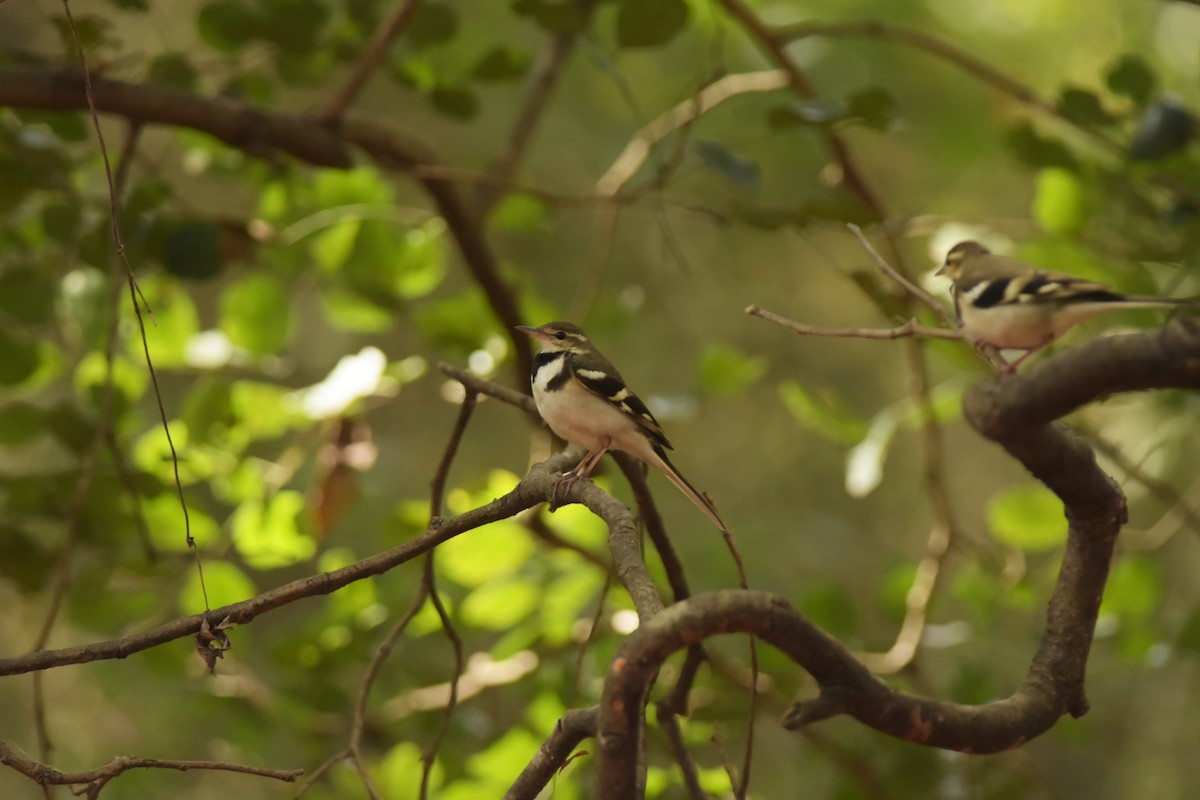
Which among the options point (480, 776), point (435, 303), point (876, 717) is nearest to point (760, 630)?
point (876, 717)

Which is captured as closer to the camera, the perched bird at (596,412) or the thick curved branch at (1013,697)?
the thick curved branch at (1013,697)

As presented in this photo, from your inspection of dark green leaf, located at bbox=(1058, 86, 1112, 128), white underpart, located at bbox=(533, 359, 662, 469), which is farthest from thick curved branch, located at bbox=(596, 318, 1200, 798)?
dark green leaf, located at bbox=(1058, 86, 1112, 128)

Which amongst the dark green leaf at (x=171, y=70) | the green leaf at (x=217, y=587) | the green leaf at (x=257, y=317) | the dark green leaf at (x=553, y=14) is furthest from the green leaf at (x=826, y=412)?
the dark green leaf at (x=171, y=70)

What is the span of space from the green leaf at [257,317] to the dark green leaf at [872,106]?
190 cm

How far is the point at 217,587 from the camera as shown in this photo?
3.44m

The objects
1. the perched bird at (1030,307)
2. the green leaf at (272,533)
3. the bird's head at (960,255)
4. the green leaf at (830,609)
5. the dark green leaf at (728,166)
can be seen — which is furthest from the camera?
the green leaf at (830,609)

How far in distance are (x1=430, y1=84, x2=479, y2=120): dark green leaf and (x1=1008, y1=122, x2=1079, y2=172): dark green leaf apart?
178 cm

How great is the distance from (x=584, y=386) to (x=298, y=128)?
116 cm

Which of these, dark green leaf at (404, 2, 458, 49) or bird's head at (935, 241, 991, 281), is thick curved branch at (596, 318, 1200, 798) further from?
dark green leaf at (404, 2, 458, 49)

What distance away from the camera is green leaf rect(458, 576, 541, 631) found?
3734 mm

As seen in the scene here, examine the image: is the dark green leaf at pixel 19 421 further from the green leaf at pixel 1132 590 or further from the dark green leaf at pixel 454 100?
the green leaf at pixel 1132 590

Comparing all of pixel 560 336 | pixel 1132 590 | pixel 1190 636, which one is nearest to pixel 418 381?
pixel 560 336

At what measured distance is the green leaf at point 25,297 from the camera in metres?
3.33

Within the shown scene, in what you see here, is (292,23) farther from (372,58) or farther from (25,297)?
(25,297)
